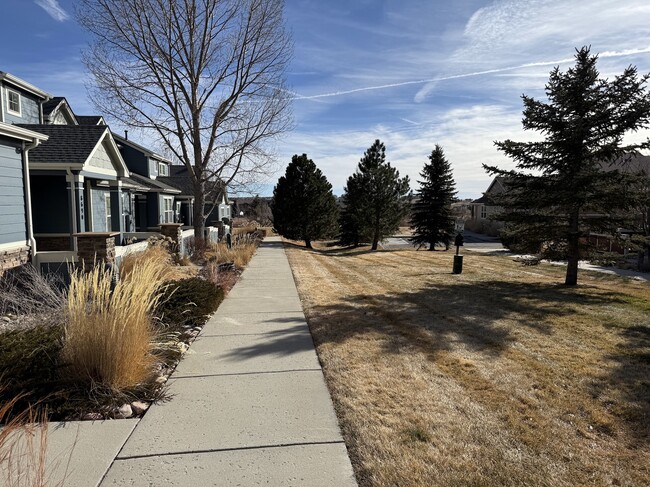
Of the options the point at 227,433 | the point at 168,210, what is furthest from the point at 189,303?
the point at 168,210

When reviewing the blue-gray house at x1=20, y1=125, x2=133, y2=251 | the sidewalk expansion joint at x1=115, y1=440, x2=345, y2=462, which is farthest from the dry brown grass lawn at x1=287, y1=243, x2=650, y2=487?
the blue-gray house at x1=20, y1=125, x2=133, y2=251

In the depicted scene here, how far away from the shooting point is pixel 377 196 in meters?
25.1

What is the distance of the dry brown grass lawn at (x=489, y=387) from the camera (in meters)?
2.87

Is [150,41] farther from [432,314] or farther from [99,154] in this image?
[432,314]

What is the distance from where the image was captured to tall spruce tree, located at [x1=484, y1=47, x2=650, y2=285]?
9.37 metres

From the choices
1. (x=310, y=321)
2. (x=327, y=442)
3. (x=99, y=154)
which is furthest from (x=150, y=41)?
(x=327, y=442)

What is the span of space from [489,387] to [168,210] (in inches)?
979

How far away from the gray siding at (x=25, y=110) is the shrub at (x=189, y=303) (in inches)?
419

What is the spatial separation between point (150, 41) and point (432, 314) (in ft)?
48.5

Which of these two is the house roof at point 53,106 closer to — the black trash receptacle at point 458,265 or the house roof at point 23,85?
the house roof at point 23,85

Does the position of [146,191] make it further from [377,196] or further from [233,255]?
[377,196]

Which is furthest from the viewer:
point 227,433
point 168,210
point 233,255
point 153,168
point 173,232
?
point 153,168

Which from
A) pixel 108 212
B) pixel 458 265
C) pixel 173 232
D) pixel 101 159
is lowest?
pixel 458 265

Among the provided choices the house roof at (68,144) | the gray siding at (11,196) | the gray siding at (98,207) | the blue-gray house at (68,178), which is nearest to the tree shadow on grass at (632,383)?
the gray siding at (11,196)
